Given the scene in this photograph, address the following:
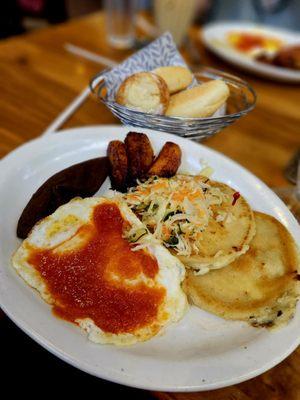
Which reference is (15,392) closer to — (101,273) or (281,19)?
(101,273)

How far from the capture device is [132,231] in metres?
1.15

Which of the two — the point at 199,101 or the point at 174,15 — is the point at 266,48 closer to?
the point at 174,15

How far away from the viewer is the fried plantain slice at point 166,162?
1.42 m

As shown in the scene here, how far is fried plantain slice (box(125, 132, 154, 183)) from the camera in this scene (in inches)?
55.2

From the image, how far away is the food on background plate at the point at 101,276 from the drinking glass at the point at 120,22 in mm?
1876

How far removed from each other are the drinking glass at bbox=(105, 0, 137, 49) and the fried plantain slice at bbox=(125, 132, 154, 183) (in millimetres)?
1489

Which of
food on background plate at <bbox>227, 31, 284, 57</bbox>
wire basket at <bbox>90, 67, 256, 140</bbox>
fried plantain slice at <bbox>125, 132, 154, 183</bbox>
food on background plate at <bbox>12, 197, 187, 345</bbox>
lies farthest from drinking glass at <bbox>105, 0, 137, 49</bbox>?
food on background plate at <bbox>12, 197, 187, 345</bbox>

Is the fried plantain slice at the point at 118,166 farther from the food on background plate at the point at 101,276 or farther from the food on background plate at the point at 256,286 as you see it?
the food on background plate at the point at 256,286

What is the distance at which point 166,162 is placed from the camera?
4.67 feet

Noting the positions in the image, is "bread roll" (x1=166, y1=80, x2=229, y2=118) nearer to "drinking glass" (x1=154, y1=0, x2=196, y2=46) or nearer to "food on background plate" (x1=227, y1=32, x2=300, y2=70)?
"food on background plate" (x1=227, y1=32, x2=300, y2=70)

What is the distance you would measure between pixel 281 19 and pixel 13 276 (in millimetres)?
3623

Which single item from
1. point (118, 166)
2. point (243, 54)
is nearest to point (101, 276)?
point (118, 166)

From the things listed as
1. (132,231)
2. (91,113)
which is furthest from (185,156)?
(91,113)

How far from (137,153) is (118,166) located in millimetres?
91
